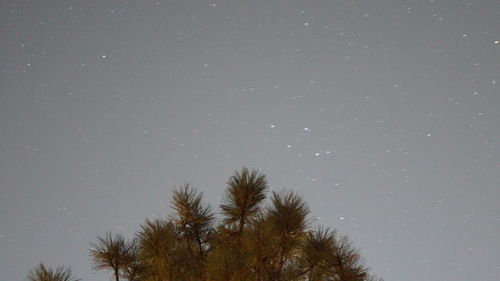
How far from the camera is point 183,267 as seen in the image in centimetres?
375

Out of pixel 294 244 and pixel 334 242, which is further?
pixel 334 242

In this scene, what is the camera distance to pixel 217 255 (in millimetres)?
3266

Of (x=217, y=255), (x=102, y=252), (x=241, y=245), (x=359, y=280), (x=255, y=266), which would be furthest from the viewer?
(x=102, y=252)

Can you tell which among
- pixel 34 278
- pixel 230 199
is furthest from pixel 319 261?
pixel 34 278

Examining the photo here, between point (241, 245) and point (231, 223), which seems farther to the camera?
point (231, 223)

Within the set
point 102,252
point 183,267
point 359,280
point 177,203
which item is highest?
point 177,203

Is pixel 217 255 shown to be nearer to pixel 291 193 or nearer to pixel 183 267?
pixel 183 267

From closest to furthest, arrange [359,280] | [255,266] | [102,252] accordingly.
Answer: [255,266], [359,280], [102,252]

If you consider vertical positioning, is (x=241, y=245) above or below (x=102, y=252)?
below

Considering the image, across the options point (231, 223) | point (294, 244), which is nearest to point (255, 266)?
point (294, 244)

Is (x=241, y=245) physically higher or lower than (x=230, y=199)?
lower

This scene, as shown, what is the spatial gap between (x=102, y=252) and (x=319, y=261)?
193cm

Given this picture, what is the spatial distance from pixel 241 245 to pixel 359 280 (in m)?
1.09

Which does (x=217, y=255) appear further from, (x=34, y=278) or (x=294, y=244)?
(x=34, y=278)
